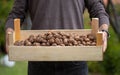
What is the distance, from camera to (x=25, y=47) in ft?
11.2

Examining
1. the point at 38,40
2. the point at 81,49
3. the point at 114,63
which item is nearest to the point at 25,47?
the point at 38,40

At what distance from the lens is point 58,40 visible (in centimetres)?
353

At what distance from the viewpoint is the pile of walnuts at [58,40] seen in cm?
351

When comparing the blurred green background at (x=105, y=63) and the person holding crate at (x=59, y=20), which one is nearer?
the person holding crate at (x=59, y=20)

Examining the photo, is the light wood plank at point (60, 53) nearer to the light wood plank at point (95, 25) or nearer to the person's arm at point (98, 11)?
the light wood plank at point (95, 25)

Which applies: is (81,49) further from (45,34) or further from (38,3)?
(38,3)

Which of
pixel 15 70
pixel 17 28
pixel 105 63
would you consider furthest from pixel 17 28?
pixel 15 70

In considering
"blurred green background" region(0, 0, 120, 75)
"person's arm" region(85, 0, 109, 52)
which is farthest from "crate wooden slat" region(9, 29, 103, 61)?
"blurred green background" region(0, 0, 120, 75)

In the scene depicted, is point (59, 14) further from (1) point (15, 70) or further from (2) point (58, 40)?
(1) point (15, 70)

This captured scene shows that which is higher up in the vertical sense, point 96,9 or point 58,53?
point 96,9

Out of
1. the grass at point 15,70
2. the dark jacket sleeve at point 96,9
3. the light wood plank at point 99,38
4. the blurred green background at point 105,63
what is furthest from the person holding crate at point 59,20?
the grass at point 15,70

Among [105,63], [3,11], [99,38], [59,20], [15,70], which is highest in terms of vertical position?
[3,11]

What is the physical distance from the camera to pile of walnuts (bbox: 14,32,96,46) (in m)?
3.51

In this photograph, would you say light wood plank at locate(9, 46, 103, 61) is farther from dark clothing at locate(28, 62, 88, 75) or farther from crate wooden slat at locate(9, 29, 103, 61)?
dark clothing at locate(28, 62, 88, 75)
